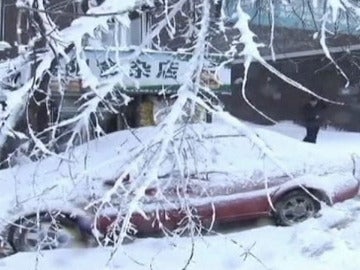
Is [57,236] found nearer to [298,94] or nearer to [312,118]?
[312,118]

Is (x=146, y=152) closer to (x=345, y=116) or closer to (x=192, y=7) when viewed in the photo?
(x=192, y=7)

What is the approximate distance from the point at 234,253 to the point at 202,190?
0.78 m

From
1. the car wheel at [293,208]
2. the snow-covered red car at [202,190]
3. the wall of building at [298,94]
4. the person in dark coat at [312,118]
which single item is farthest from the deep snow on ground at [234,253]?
the wall of building at [298,94]

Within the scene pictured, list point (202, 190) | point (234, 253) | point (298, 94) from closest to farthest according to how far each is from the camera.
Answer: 1. point (234, 253)
2. point (202, 190)
3. point (298, 94)

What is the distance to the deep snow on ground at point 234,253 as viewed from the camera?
685 centimetres

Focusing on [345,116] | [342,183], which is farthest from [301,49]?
[342,183]

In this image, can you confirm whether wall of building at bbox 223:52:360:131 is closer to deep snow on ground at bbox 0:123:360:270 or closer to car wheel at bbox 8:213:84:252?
deep snow on ground at bbox 0:123:360:270

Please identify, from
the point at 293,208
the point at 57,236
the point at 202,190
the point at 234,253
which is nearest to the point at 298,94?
the point at 293,208

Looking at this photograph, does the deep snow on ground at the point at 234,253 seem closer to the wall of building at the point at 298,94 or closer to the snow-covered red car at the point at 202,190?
the snow-covered red car at the point at 202,190

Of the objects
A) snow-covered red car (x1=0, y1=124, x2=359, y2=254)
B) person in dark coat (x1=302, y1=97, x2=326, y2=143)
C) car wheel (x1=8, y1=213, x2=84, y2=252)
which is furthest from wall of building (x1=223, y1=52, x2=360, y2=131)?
car wheel (x1=8, y1=213, x2=84, y2=252)

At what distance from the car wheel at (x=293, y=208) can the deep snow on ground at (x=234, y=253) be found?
65cm

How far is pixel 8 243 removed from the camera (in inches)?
312

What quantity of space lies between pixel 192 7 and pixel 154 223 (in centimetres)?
290

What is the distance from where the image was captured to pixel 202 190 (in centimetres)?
766
